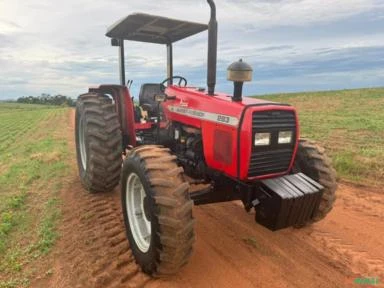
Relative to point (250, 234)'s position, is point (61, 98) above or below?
below

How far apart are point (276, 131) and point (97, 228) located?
2.39m

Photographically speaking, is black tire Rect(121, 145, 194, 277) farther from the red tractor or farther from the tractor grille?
the tractor grille

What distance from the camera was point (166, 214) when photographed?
3236mm

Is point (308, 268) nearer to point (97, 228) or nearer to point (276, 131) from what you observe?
point (276, 131)

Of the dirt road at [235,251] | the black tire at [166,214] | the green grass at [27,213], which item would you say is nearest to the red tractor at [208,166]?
the black tire at [166,214]

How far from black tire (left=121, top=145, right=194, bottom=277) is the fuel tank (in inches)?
22.7

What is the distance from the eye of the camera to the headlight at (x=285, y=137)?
12.4 ft

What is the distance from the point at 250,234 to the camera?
4.53 meters

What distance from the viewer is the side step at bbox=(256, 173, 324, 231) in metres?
3.47

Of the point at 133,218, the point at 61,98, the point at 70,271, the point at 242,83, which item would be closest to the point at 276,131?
the point at 242,83

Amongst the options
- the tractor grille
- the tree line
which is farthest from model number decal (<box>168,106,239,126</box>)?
the tree line
